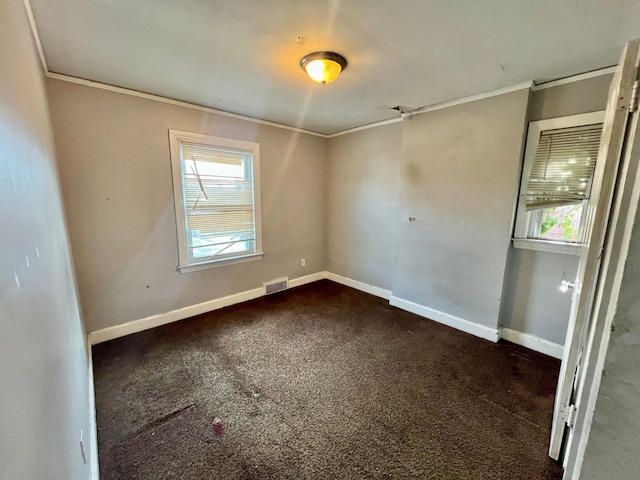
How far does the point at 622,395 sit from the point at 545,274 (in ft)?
7.18

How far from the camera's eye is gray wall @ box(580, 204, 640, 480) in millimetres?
637

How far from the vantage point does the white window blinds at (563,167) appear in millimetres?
2121

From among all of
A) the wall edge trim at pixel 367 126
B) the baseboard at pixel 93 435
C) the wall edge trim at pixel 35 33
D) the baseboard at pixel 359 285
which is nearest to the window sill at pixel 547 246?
the baseboard at pixel 359 285

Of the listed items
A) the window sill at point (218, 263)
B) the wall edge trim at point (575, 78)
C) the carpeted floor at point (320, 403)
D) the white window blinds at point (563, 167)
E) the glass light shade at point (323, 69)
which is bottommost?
the carpeted floor at point (320, 403)

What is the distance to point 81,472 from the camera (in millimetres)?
1036

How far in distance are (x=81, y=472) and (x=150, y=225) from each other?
216 cm

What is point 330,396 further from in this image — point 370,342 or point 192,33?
point 192,33

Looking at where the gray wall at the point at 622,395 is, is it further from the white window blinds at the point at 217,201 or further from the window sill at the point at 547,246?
the white window blinds at the point at 217,201

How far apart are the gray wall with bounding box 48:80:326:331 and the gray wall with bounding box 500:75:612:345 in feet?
9.74

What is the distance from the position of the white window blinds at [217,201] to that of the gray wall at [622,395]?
10.6ft

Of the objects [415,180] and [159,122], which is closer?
[159,122]

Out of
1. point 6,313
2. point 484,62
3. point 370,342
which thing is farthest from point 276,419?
point 484,62

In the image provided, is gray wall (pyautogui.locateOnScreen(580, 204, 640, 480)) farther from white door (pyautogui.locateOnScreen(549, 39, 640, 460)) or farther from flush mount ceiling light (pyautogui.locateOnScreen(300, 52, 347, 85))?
flush mount ceiling light (pyautogui.locateOnScreen(300, 52, 347, 85))

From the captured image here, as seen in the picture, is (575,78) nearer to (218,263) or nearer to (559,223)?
(559,223)
